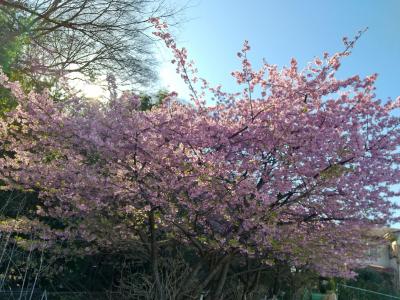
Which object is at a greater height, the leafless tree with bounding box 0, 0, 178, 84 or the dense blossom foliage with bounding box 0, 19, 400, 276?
the leafless tree with bounding box 0, 0, 178, 84

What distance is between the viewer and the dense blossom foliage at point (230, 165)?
15.4ft

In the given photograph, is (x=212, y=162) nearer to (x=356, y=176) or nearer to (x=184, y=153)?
(x=184, y=153)

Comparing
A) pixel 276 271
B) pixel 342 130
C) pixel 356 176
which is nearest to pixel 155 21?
pixel 342 130

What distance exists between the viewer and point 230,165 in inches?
197

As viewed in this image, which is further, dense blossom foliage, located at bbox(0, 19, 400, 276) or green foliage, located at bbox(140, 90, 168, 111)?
green foliage, located at bbox(140, 90, 168, 111)

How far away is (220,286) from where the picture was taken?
5910 millimetres

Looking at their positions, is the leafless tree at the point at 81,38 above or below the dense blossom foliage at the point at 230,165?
above

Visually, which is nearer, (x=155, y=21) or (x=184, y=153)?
(x=184, y=153)

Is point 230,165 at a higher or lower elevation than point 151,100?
lower

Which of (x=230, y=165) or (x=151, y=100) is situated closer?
(x=230, y=165)

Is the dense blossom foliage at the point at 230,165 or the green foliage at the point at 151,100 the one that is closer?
the dense blossom foliage at the point at 230,165

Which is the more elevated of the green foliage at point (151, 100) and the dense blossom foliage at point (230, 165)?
the green foliage at point (151, 100)

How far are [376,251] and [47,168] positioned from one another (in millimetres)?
6170

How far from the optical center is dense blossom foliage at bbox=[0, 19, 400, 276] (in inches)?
184
